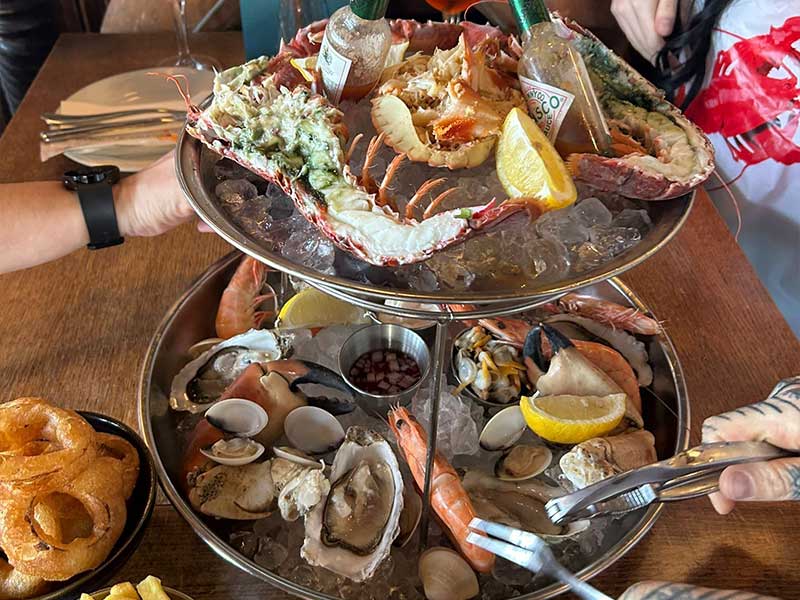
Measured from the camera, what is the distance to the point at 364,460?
895 millimetres

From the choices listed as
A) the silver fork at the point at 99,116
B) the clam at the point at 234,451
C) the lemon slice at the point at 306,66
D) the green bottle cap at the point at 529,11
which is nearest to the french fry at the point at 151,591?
the clam at the point at 234,451

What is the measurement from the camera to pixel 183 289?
121 cm

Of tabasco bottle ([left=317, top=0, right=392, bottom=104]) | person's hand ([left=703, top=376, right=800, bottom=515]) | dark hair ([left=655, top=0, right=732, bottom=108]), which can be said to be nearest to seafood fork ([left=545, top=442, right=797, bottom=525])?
person's hand ([left=703, top=376, right=800, bottom=515])

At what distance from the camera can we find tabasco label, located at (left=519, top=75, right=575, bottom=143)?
27.5 inches

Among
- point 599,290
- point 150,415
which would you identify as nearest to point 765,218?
point 599,290

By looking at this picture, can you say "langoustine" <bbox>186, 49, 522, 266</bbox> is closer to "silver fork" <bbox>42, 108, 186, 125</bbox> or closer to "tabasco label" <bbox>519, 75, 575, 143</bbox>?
"tabasco label" <bbox>519, 75, 575, 143</bbox>

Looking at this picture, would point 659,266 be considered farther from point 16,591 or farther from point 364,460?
point 16,591

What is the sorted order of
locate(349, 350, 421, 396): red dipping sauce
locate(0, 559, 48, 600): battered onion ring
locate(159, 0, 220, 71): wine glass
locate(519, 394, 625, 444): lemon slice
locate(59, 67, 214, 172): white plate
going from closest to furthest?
1. locate(0, 559, 48, 600): battered onion ring
2. locate(519, 394, 625, 444): lemon slice
3. locate(349, 350, 421, 396): red dipping sauce
4. locate(59, 67, 214, 172): white plate
5. locate(159, 0, 220, 71): wine glass

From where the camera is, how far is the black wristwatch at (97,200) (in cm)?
107

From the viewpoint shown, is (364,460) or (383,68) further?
(364,460)

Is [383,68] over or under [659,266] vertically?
over

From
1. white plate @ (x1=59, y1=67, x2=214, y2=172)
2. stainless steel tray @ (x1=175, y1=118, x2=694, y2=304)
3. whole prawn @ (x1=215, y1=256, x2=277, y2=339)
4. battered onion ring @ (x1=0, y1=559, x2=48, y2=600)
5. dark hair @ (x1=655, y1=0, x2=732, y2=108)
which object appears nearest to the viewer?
stainless steel tray @ (x1=175, y1=118, x2=694, y2=304)

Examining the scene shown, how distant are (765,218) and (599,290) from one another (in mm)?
623

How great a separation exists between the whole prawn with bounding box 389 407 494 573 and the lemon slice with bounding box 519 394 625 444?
0.14m
